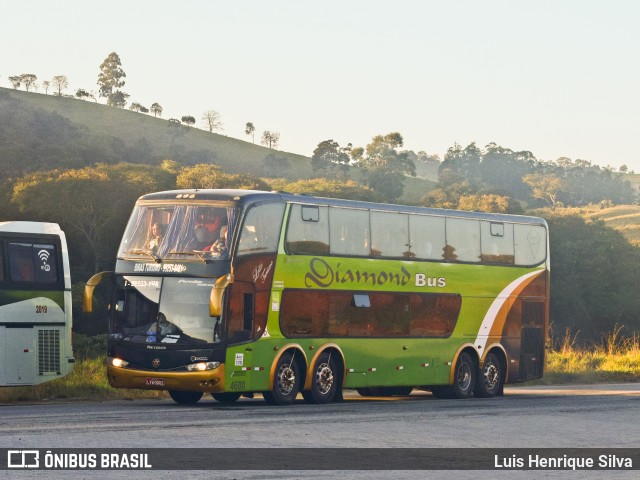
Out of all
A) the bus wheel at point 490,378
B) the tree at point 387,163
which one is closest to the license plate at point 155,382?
the bus wheel at point 490,378

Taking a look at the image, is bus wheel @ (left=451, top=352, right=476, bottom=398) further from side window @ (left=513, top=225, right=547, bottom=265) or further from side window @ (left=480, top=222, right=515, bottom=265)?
side window @ (left=513, top=225, right=547, bottom=265)

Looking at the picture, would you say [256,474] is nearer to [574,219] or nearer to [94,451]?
[94,451]

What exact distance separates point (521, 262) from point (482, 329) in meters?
2.14

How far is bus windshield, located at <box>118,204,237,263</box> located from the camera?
2398 centimetres

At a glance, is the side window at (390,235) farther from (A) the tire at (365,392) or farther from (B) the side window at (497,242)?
(A) the tire at (365,392)

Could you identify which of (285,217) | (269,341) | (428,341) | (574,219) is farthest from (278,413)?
(574,219)

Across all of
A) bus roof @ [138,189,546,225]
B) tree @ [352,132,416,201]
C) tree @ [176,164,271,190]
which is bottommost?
bus roof @ [138,189,546,225]

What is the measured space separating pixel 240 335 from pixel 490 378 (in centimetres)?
883

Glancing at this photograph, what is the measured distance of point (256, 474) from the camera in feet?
44.7

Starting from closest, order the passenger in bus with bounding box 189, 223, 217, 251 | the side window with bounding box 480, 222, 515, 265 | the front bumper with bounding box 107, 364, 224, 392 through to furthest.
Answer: the front bumper with bounding box 107, 364, 224, 392 < the passenger in bus with bounding box 189, 223, 217, 251 < the side window with bounding box 480, 222, 515, 265

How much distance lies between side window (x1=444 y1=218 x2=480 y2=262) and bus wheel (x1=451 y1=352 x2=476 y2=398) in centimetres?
230

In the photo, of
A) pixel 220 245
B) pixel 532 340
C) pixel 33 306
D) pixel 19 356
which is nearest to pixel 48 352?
pixel 19 356

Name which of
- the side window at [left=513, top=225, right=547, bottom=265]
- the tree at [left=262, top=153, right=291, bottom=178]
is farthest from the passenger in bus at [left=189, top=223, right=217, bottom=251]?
the tree at [left=262, top=153, right=291, bottom=178]

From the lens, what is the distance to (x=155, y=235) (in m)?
24.7
